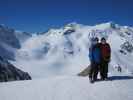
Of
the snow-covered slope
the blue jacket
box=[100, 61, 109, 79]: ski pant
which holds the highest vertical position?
the blue jacket

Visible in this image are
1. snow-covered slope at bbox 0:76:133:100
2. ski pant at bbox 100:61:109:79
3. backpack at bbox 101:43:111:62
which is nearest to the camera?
snow-covered slope at bbox 0:76:133:100

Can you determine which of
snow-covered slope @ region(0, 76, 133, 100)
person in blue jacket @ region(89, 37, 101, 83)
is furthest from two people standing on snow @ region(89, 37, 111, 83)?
snow-covered slope @ region(0, 76, 133, 100)

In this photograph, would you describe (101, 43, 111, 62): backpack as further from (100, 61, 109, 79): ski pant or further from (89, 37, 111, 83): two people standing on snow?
(100, 61, 109, 79): ski pant

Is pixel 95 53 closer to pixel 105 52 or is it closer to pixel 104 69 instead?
pixel 105 52

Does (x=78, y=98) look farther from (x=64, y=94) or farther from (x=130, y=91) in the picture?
(x=130, y=91)

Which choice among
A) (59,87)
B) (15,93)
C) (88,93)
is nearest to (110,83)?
(88,93)

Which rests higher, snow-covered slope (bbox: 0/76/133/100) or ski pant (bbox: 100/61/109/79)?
ski pant (bbox: 100/61/109/79)

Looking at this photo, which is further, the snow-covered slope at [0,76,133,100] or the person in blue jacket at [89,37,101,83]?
the person in blue jacket at [89,37,101,83]

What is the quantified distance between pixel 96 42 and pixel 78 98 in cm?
357

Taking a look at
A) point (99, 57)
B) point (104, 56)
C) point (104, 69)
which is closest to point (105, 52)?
point (104, 56)

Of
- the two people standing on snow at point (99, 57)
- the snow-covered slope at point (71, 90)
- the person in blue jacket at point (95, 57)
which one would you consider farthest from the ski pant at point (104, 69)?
the snow-covered slope at point (71, 90)

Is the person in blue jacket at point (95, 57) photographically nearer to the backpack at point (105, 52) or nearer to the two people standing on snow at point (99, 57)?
the two people standing on snow at point (99, 57)

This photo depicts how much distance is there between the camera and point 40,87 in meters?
16.2

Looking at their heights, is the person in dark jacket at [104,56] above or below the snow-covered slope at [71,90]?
above
